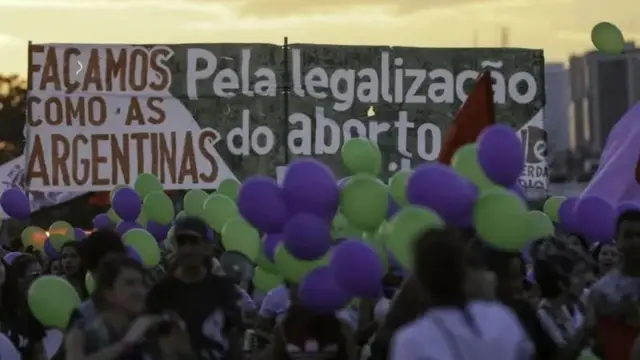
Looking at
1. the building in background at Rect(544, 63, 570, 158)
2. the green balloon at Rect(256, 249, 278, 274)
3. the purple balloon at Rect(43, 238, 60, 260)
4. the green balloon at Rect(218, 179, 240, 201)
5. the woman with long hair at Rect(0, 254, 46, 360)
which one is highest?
the building in background at Rect(544, 63, 570, 158)

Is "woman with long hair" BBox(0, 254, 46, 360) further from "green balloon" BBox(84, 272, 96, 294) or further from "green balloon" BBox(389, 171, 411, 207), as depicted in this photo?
"green balloon" BBox(389, 171, 411, 207)

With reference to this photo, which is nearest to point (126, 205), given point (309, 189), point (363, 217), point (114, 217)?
point (114, 217)

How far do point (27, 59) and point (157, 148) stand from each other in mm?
1930

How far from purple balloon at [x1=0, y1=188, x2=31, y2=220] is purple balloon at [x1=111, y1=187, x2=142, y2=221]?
2.77 m

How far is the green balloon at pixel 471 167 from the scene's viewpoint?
6773 millimetres

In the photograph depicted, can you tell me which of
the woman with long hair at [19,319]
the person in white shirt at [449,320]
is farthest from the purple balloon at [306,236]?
the woman with long hair at [19,319]

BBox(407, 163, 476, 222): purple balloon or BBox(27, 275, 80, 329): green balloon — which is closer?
BBox(407, 163, 476, 222): purple balloon

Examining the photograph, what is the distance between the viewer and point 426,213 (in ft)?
20.7

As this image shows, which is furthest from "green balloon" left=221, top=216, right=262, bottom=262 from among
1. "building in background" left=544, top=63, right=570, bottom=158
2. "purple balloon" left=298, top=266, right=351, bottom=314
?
"building in background" left=544, top=63, right=570, bottom=158

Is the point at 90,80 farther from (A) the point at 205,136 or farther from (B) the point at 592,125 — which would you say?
(B) the point at 592,125

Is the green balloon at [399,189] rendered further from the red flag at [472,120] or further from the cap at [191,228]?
the cap at [191,228]

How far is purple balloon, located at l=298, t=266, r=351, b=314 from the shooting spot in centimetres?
672

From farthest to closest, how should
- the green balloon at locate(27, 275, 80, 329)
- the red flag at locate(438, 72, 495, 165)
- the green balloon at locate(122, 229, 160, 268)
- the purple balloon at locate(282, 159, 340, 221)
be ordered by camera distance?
the green balloon at locate(122, 229, 160, 268) → the red flag at locate(438, 72, 495, 165) → the green balloon at locate(27, 275, 80, 329) → the purple balloon at locate(282, 159, 340, 221)

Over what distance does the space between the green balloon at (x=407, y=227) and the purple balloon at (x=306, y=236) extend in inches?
17.8
